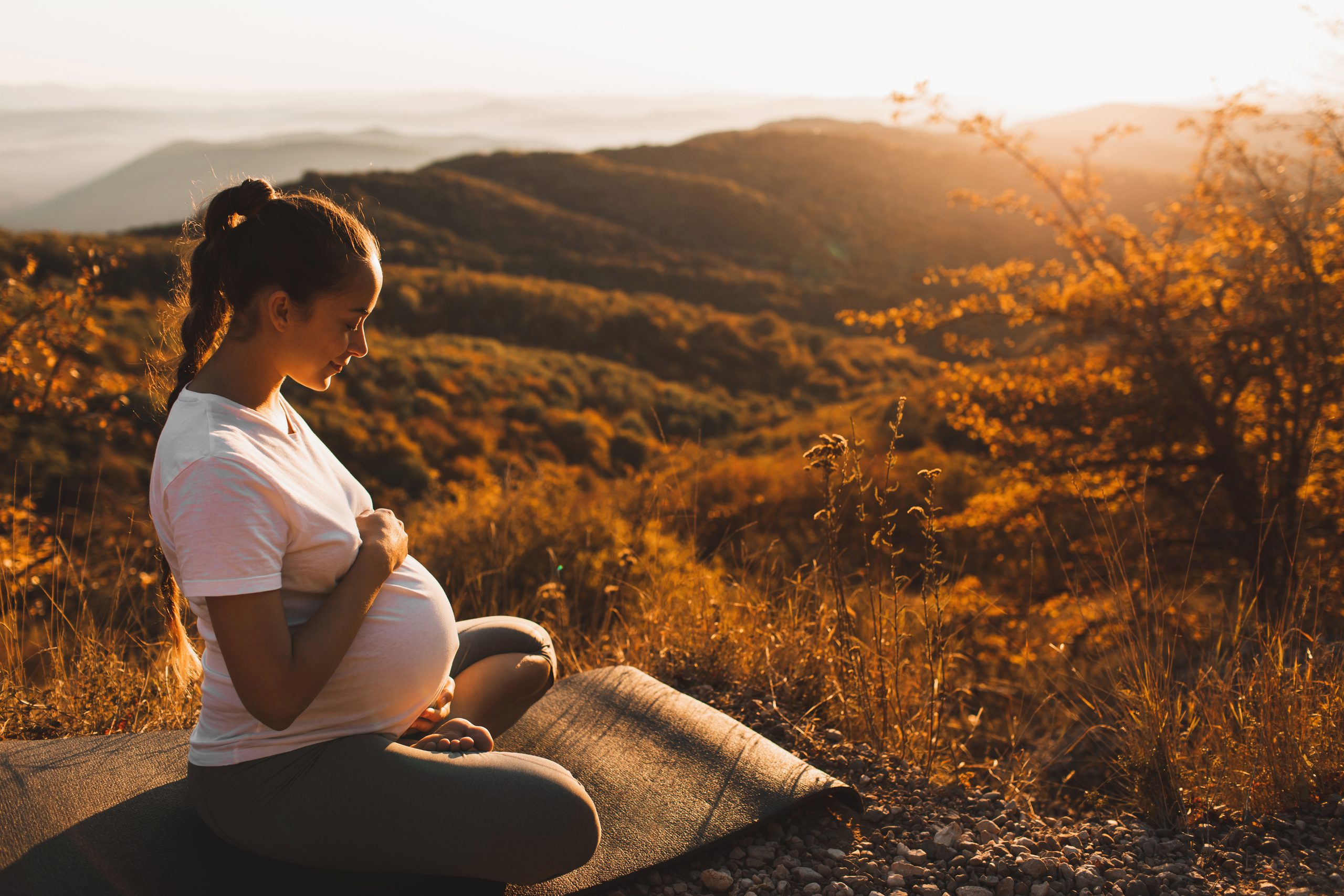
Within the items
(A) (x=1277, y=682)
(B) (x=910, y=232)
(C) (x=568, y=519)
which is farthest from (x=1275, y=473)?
(B) (x=910, y=232)

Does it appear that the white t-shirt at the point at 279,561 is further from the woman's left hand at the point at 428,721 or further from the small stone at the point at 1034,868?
the small stone at the point at 1034,868

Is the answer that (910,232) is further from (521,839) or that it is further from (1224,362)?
(521,839)

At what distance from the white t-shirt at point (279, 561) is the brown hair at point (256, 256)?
0.19m

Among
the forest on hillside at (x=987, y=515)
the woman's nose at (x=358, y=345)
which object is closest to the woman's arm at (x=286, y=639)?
the woman's nose at (x=358, y=345)

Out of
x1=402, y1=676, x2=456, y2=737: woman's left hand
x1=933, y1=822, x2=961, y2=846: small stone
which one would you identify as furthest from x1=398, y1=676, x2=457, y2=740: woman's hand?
x1=933, y1=822, x2=961, y2=846: small stone

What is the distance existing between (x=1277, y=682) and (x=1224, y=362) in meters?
4.15

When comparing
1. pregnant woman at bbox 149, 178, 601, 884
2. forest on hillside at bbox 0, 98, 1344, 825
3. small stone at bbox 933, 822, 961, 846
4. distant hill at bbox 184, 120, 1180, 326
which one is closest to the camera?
pregnant woman at bbox 149, 178, 601, 884

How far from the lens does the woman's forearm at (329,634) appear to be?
1.47 metres

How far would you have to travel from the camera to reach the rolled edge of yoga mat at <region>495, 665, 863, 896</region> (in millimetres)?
2010

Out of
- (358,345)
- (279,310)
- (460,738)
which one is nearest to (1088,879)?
(460,738)

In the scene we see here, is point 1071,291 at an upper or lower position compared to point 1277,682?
upper

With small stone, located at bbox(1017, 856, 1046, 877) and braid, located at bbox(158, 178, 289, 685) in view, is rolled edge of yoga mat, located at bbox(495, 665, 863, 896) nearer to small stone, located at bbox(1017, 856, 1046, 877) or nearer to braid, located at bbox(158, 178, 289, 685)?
small stone, located at bbox(1017, 856, 1046, 877)

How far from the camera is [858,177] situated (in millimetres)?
59094

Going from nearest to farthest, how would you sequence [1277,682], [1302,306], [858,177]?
[1277,682] → [1302,306] → [858,177]
